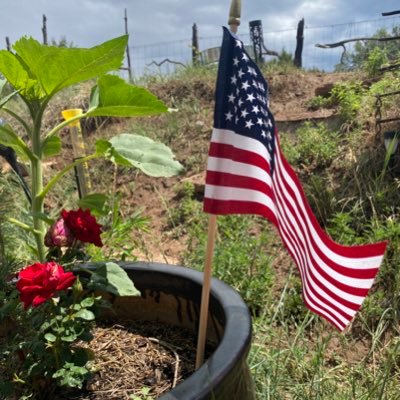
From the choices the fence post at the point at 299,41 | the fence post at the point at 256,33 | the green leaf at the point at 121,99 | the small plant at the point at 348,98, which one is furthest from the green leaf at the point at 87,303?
the fence post at the point at 299,41

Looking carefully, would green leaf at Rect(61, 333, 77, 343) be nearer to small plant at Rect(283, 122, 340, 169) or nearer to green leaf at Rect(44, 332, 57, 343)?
green leaf at Rect(44, 332, 57, 343)

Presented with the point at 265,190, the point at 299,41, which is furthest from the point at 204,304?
the point at 299,41

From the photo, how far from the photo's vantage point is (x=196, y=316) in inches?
54.7

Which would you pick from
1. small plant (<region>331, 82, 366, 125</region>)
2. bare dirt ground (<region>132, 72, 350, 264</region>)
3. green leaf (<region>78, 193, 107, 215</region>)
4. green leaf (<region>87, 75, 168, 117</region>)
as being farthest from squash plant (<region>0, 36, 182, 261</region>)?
small plant (<region>331, 82, 366, 125</region>)

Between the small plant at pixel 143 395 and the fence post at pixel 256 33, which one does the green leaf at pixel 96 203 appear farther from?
the fence post at pixel 256 33

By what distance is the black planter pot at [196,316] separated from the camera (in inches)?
35.1

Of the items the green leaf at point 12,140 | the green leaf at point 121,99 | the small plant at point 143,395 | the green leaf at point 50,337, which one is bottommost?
the small plant at point 143,395

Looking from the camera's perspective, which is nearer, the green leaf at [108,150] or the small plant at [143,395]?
the small plant at [143,395]

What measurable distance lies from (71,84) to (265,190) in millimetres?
563

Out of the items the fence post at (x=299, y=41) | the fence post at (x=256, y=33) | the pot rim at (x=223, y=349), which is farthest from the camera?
the fence post at (x=299, y=41)

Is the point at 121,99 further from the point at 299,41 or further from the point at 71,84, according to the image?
the point at 299,41

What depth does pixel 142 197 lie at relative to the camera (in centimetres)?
471

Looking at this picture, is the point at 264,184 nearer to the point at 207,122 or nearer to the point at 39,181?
the point at 39,181

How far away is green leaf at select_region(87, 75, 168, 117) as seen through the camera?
128 cm
